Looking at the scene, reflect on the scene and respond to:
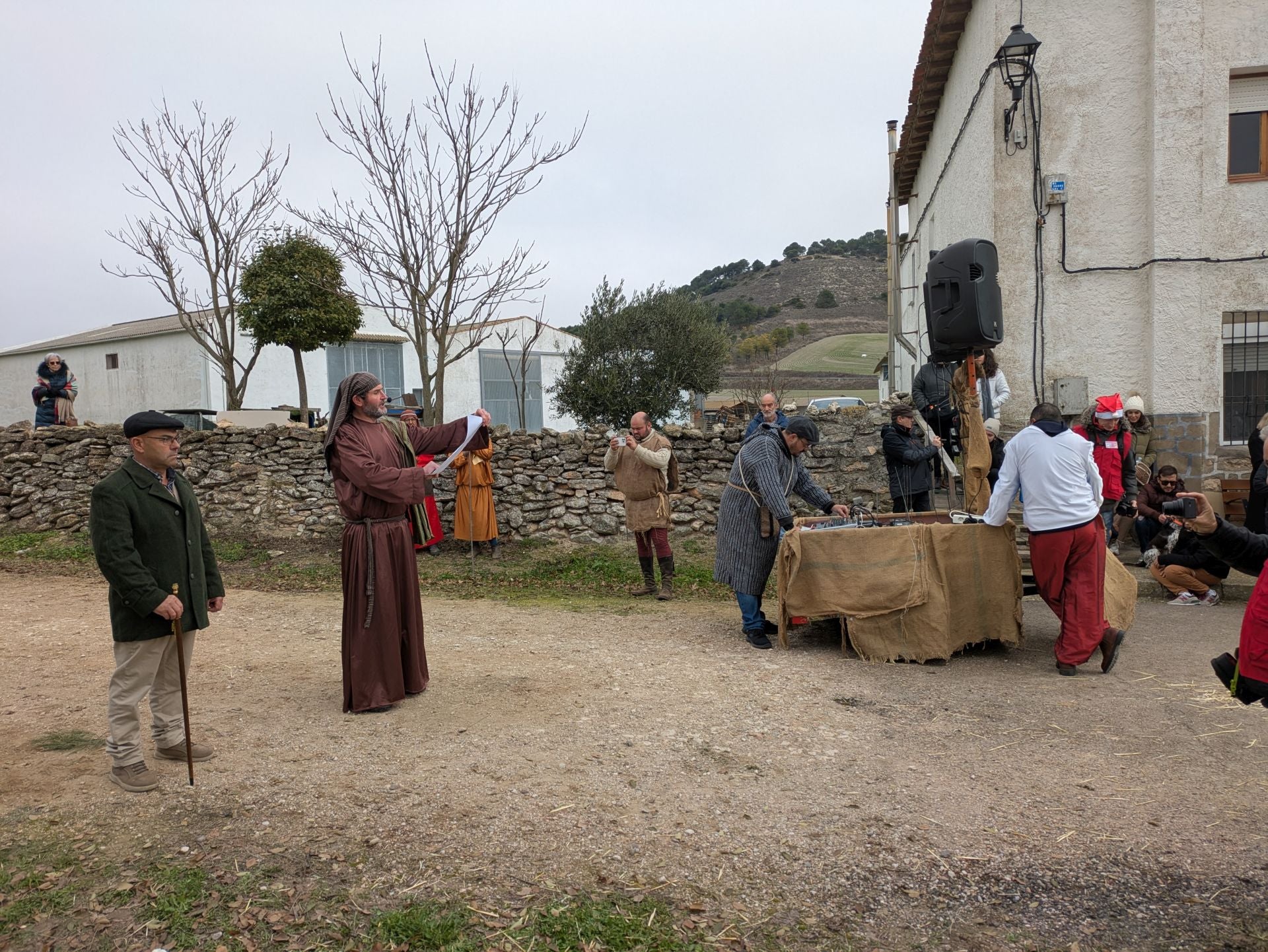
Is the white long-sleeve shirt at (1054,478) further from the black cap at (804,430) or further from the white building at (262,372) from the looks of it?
the white building at (262,372)

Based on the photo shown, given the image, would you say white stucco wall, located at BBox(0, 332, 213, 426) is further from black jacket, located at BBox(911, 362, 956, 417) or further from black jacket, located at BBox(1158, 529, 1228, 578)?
black jacket, located at BBox(1158, 529, 1228, 578)

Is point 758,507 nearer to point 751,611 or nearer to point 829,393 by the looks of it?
point 751,611

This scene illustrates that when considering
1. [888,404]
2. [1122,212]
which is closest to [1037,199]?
[1122,212]

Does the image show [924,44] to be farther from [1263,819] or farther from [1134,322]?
[1263,819]

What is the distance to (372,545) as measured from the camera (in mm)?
5289

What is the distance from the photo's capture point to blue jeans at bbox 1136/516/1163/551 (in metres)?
9.34

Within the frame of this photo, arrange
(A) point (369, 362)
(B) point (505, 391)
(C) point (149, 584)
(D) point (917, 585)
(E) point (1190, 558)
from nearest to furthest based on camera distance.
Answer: (C) point (149, 584) → (D) point (917, 585) → (E) point (1190, 558) → (A) point (369, 362) → (B) point (505, 391)

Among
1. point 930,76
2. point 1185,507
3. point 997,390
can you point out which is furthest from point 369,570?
point 930,76

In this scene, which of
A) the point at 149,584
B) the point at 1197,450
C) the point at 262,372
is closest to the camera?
the point at 149,584

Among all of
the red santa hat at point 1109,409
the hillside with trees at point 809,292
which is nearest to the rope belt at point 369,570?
the red santa hat at point 1109,409

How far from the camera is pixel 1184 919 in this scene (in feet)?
10.2

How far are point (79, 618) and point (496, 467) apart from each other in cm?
492

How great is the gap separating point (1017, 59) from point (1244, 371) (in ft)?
14.0

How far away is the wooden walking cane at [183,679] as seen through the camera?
13.8 ft
